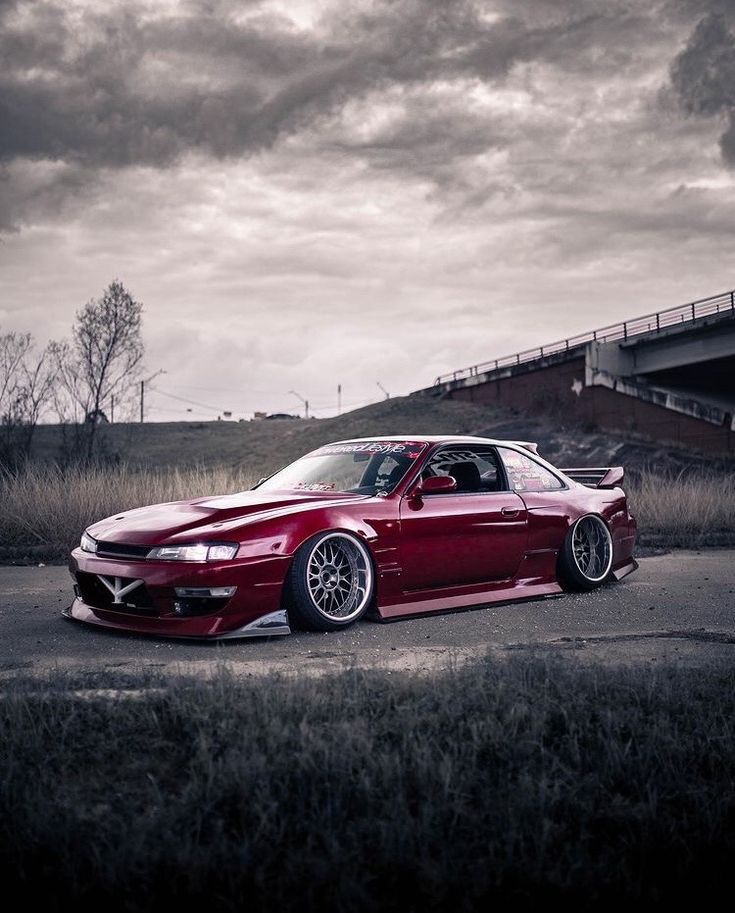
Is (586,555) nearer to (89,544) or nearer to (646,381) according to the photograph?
(89,544)

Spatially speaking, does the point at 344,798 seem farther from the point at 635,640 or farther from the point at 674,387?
the point at 674,387

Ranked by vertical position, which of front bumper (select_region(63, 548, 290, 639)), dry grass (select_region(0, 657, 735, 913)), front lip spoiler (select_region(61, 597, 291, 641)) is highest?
front bumper (select_region(63, 548, 290, 639))

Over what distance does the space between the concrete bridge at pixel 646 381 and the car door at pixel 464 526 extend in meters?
31.1

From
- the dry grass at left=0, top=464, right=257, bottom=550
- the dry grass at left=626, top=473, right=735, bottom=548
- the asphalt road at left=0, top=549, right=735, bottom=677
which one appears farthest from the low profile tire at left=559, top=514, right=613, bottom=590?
the dry grass at left=0, top=464, right=257, bottom=550

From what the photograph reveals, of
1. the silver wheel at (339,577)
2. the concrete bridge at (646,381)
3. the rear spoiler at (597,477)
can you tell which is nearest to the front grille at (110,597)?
the silver wheel at (339,577)

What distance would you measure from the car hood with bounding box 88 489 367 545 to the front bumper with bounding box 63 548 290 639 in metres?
0.20

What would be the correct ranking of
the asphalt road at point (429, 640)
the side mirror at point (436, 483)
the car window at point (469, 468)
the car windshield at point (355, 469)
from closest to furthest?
the asphalt road at point (429, 640)
the side mirror at point (436, 483)
the car windshield at point (355, 469)
the car window at point (469, 468)

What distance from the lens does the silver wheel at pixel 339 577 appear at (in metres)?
6.44

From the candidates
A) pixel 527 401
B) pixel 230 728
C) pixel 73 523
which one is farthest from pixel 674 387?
pixel 230 728

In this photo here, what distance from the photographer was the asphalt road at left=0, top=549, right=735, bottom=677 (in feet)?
18.0

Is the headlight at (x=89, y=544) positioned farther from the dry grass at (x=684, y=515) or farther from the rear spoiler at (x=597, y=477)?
the dry grass at (x=684, y=515)

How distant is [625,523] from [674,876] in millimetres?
6415

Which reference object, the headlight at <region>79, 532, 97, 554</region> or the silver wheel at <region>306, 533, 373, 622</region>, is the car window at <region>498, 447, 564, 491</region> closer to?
the silver wheel at <region>306, 533, 373, 622</region>

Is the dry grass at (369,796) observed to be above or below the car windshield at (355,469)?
below
